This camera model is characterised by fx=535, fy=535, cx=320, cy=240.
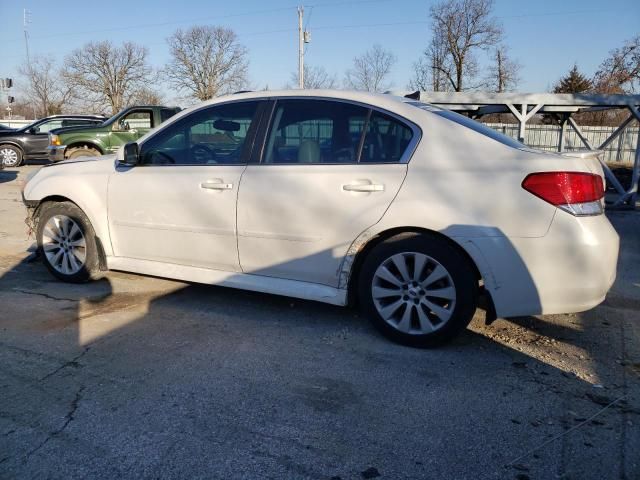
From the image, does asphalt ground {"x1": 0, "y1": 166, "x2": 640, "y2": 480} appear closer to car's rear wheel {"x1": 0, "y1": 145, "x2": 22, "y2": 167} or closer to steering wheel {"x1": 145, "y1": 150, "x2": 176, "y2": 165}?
steering wheel {"x1": 145, "y1": 150, "x2": 176, "y2": 165}

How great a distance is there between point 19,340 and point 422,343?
2.80m

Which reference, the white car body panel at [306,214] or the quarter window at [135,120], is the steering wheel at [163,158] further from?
the quarter window at [135,120]

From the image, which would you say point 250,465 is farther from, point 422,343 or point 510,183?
point 510,183

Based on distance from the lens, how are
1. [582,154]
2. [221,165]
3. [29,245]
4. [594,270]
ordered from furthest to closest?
[29,245], [221,165], [582,154], [594,270]

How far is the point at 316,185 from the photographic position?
12.4ft

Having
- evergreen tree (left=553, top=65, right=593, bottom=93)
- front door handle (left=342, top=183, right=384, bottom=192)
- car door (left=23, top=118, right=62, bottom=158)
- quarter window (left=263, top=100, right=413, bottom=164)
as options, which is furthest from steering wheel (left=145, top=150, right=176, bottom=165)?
evergreen tree (left=553, top=65, right=593, bottom=93)

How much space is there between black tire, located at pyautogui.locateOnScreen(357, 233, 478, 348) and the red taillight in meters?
0.62

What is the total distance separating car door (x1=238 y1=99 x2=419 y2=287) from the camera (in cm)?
366

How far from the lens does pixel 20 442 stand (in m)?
2.55

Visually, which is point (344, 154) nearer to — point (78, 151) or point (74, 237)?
point (74, 237)

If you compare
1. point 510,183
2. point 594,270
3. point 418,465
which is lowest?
point 418,465

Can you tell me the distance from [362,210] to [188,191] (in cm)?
146

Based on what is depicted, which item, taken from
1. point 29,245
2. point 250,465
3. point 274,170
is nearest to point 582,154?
point 274,170

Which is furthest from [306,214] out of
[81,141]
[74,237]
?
[81,141]
